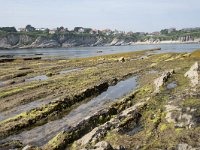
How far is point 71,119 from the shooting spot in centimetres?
3312

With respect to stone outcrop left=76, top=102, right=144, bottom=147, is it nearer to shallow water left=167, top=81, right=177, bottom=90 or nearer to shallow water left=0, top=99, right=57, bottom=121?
shallow water left=167, top=81, right=177, bottom=90

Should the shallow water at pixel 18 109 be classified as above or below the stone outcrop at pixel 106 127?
below

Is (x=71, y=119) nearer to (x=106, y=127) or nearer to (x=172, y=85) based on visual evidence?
(x=106, y=127)

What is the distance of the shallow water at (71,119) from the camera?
2760 cm

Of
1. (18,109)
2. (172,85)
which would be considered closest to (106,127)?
(18,109)

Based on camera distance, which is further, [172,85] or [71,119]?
[172,85]

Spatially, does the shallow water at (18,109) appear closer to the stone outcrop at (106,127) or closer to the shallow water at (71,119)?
the shallow water at (71,119)

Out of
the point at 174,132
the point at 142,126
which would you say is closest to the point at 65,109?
the point at 142,126

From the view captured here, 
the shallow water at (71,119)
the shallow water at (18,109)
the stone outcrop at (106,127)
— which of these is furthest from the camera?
the shallow water at (18,109)

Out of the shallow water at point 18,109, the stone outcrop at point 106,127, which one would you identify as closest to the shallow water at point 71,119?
the stone outcrop at point 106,127

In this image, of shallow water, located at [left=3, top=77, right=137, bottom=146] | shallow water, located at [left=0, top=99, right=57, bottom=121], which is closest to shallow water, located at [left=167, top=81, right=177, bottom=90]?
shallow water, located at [left=3, top=77, right=137, bottom=146]

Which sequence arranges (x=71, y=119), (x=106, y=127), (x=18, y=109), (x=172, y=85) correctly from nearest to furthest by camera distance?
(x=106, y=127), (x=71, y=119), (x=18, y=109), (x=172, y=85)

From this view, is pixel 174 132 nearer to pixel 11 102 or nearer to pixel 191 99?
pixel 191 99

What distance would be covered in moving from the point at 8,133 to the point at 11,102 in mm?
14582
